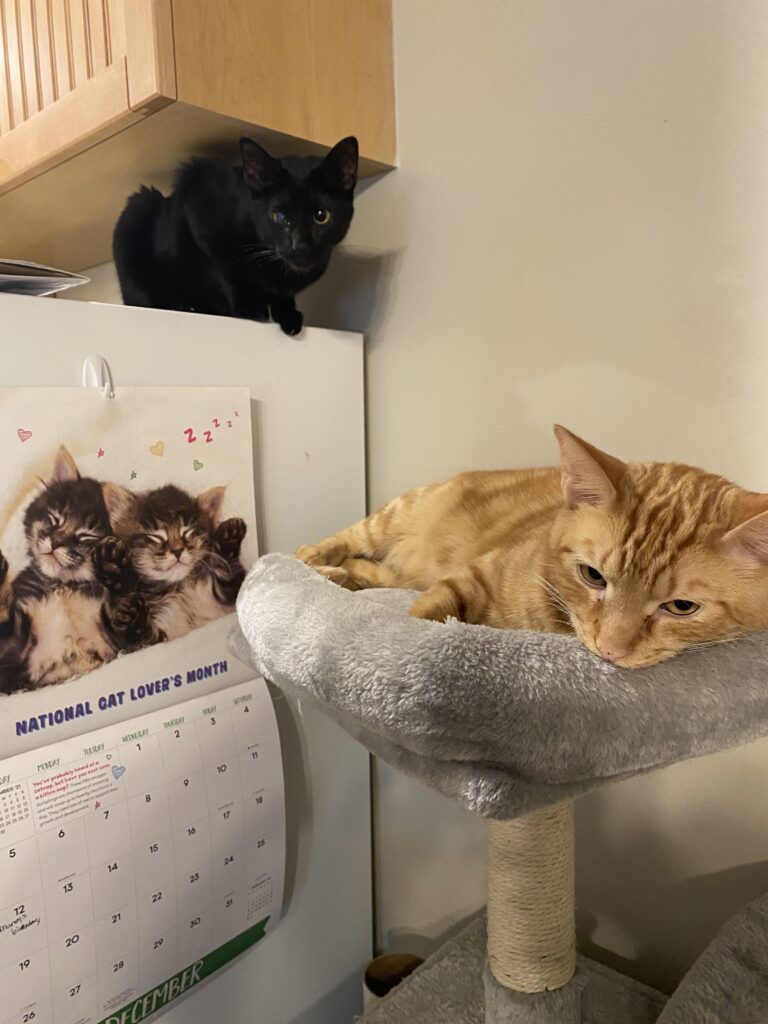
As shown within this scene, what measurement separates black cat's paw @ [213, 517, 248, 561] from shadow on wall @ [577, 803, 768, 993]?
0.67 meters

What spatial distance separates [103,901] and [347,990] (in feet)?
2.13

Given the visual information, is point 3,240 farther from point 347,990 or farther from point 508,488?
point 347,990

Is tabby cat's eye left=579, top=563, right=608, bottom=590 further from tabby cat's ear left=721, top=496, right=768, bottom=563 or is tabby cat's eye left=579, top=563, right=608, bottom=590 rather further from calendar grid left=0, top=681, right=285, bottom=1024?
calendar grid left=0, top=681, right=285, bottom=1024

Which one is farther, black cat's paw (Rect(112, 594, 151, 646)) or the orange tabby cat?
black cat's paw (Rect(112, 594, 151, 646))

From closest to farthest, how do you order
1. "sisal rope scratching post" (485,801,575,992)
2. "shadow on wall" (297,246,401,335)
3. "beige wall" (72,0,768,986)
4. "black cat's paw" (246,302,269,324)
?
"sisal rope scratching post" (485,801,575,992), "beige wall" (72,0,768,986), "black cat's paw" (246,302,269,324), "shadow on wall" (297,246,401,335)

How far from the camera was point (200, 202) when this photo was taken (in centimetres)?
108

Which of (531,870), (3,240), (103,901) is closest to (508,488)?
(531,870)

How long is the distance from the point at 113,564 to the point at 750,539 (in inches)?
28.3

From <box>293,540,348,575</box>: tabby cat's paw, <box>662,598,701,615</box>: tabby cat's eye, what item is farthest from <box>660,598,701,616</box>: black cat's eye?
<box>293,540,348,575</box>: tabby cat's paw

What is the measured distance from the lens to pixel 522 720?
0.52 metres

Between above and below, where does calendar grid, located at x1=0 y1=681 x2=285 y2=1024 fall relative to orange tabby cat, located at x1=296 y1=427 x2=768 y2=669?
below

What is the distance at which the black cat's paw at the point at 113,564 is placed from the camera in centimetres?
89

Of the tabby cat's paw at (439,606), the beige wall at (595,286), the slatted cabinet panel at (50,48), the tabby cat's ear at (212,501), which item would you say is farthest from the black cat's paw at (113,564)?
the slatted cabinet panel at (50,48)

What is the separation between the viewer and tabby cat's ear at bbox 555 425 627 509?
0.65 m
